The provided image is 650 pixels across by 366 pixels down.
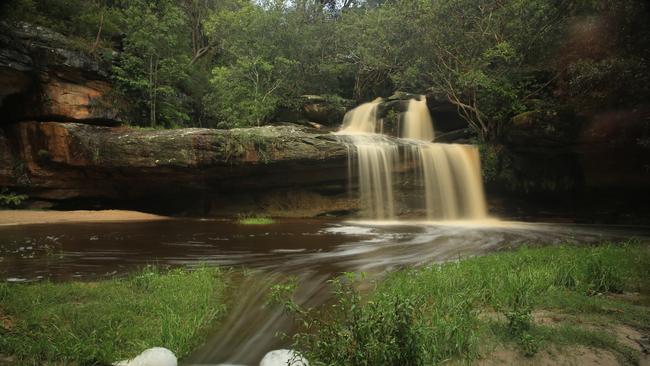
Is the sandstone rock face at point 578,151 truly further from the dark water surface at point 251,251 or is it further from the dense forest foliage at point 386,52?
the dark water surface at point 251,251

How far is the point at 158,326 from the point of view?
4406 millimetres

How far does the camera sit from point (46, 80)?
1611 cm

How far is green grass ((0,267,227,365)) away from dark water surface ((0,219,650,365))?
0.35 meters

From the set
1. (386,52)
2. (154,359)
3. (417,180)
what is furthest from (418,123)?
(154,359)

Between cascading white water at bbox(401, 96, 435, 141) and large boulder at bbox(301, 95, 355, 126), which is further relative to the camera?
large boulder at bbox(301, 95, 355, 126)

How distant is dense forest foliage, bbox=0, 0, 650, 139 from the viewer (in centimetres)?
1190

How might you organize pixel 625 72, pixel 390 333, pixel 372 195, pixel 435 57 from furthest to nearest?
pixel 435 57 → pixel 372 195 → pixel 625 72 → pixel 390 333

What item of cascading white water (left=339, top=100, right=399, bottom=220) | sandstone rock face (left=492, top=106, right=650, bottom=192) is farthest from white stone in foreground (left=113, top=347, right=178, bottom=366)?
cascading white water (left=339, top=100, right=399, bottom=220)

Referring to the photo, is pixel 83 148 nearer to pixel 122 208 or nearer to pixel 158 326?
pixel 122 208

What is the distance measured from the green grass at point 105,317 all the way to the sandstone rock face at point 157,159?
10.8 metres

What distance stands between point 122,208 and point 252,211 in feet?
20.6

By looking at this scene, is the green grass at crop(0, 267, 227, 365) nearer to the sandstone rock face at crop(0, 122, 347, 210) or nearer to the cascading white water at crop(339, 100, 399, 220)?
the sandstone rock face at crop(0, 122, 347, 210)

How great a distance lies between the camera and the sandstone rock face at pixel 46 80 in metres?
15.0

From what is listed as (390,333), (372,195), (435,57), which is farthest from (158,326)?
(435,57)
